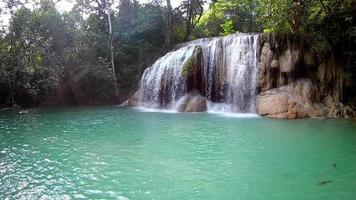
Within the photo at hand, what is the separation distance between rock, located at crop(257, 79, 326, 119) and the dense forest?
69.9 inches

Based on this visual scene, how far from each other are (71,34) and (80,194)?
19.7 metres

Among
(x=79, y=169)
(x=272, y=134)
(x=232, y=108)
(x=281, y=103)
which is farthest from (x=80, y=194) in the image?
(x=232, y=108)

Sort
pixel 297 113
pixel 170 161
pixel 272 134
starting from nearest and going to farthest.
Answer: pixel 170 161 → pixel 272 134 → pixel 297 113

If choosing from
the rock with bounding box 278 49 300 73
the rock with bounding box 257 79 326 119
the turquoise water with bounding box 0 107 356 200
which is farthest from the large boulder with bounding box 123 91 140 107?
the rock with bounding box 278 49 300 73

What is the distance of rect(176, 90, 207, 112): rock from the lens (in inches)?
676

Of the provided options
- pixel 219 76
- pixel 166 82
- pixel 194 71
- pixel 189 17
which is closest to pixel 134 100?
pixel 166 82

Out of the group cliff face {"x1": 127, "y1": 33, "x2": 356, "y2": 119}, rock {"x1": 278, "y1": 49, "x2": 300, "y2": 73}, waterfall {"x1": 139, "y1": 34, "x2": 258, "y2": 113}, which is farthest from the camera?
waterfall {"x1": 139, "y1": 34, "x2": 258, "y2": 113}

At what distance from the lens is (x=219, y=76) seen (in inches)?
704

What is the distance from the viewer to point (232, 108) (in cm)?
1675

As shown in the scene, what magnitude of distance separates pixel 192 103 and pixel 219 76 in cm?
196

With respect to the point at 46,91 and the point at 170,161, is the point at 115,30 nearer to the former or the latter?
the point at 46,91

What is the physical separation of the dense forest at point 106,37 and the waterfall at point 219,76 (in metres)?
2.34

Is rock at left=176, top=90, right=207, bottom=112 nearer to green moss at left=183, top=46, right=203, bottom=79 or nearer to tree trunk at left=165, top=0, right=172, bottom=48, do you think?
green moss at left=183, top=46, right=203, bottom=79

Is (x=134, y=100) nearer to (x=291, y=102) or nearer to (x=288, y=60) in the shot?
(x=288, y=60)
